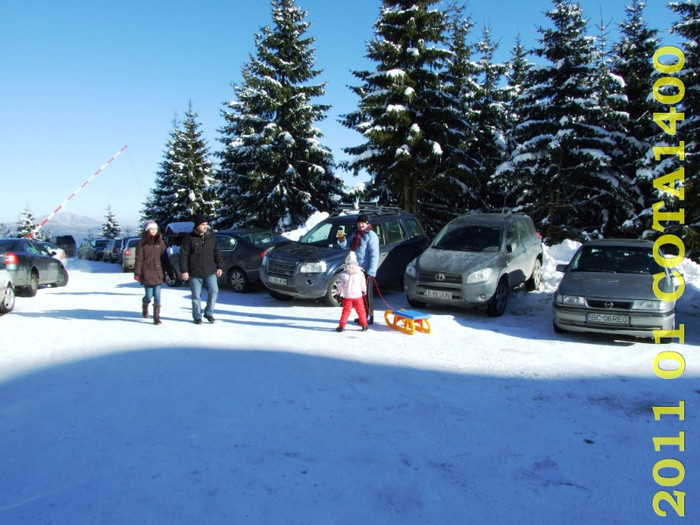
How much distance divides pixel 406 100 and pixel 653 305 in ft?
46.8

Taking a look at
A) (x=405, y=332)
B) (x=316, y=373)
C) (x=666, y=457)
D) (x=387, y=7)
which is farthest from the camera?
(x=387, y=7)

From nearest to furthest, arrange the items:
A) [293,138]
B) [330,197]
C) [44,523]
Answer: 1. [44,523]
2. [293,138]
3. [330,197]

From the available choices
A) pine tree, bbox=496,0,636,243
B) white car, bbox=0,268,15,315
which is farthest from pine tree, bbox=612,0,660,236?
white car, bbox=0,268,15,315

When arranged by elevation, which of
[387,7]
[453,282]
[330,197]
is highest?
[387,7]

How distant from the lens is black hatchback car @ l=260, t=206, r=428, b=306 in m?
9.87

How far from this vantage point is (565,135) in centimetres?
1922

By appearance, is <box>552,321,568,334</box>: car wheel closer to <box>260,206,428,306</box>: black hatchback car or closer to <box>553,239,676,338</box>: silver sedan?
<box>553,239,676,338</box>: silver sedan

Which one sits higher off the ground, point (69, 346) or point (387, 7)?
point (387, 7)

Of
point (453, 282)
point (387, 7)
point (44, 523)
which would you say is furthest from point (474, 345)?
point (387, 7)

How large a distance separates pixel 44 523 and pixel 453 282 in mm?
7153

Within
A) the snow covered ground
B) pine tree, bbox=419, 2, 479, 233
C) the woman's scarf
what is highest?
pine tree, bbox=419, 2, 479, 233

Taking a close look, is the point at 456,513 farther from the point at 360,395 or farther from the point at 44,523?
the point at 44,523

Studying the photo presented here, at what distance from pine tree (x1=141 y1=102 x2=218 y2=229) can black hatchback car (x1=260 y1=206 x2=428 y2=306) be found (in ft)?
90.8

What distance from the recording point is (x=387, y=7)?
67.1ft
